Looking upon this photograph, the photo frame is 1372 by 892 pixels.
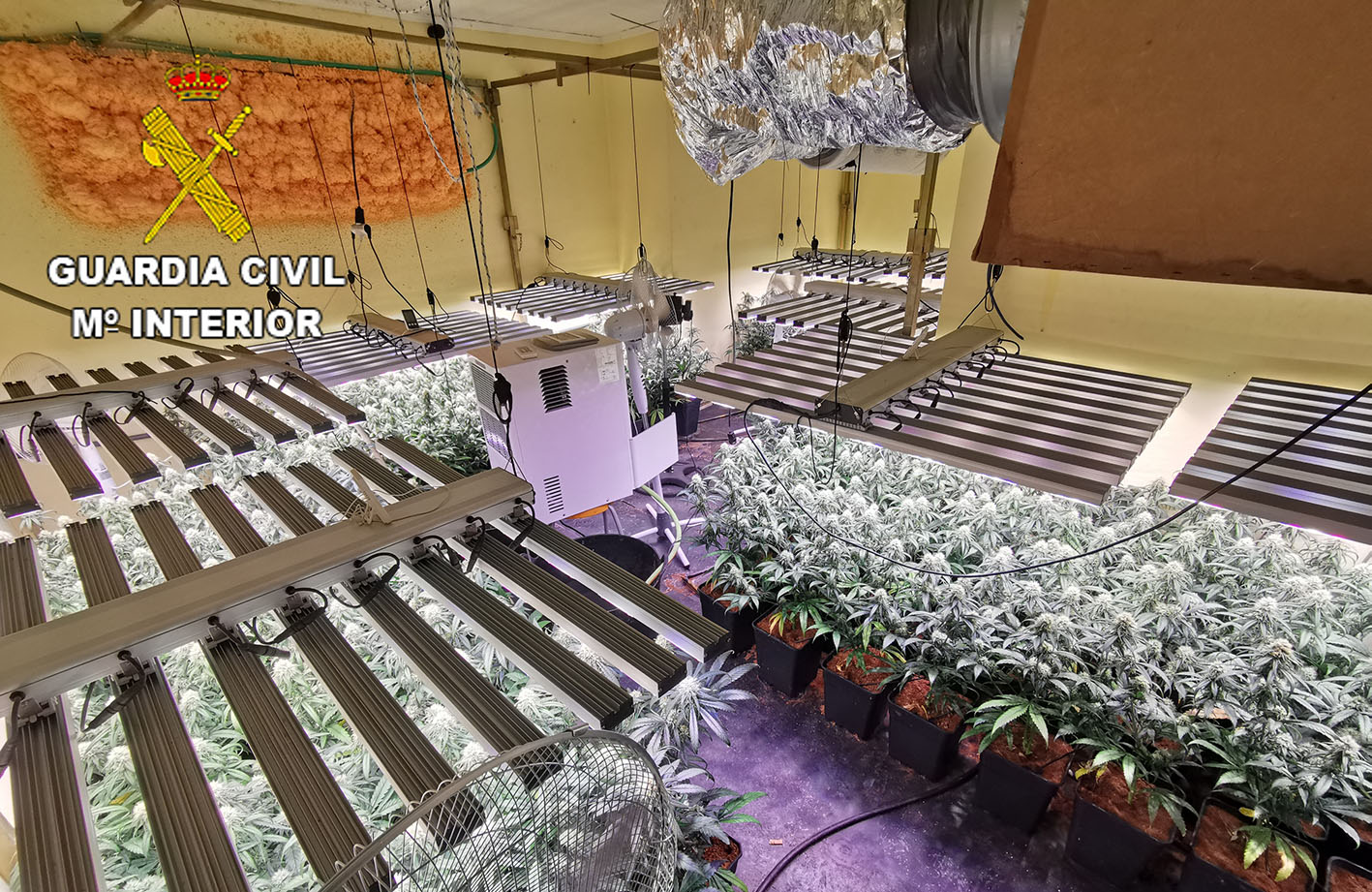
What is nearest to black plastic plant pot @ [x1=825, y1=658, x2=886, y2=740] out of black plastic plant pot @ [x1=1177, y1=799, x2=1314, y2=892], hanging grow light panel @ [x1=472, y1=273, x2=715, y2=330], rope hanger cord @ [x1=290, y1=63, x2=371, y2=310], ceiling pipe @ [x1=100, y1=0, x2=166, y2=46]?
black plastic plant pot @ [x1=1177, y1=799, x2=1314, y2=892]

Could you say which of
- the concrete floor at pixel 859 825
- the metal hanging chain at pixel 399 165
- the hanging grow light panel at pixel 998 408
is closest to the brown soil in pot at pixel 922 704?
the concrete floor at pixel 859 825

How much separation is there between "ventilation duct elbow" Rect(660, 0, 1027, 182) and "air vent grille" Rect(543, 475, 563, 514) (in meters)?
1.86

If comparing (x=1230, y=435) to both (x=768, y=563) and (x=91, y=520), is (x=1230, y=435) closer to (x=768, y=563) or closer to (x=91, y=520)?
(x=768, y=563)

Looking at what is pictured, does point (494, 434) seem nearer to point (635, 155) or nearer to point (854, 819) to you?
point (854, 819)

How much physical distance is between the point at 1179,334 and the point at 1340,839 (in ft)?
8.42

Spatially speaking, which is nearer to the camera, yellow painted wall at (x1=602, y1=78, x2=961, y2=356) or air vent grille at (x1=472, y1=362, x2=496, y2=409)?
air vent grille at (x1=472, y1=362, x2=496, y2=409)

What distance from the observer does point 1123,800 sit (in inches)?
93.8

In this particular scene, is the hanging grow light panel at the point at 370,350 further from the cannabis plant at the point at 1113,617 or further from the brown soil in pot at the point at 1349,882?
the brown soil in pot at the point at 1349,882

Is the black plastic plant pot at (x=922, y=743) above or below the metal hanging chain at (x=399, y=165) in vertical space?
below

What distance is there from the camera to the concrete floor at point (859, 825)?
2.47 metres

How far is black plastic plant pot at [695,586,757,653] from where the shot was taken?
347cm

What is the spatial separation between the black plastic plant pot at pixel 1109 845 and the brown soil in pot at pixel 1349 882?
0.46 metres

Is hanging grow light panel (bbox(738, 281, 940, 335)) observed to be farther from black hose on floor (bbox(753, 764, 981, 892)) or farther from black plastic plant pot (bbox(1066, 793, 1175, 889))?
black plastic plant pot (bbox(1066, 793, 1175, 889))

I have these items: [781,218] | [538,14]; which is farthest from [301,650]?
[781,218]
